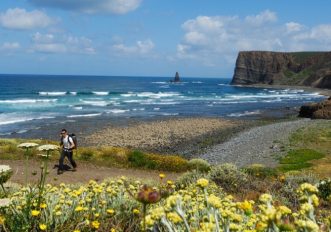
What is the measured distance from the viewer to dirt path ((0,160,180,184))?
1889cm

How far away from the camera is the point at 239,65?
19925cm

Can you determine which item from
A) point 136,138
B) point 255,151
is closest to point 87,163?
point 255,151

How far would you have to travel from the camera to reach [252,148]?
36.4m

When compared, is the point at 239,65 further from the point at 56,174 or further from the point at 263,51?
the point at 56,174

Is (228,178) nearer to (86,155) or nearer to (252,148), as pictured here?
(86,155)

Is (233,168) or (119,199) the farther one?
(233,168)

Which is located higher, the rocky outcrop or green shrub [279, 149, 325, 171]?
the rocky outcrop

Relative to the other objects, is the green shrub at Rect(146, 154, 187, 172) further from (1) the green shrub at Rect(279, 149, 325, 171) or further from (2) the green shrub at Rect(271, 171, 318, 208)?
(2) the green shrub at Rect(271, 171, 318, 208)

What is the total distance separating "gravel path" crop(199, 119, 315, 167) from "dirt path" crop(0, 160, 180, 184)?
35.6 feet

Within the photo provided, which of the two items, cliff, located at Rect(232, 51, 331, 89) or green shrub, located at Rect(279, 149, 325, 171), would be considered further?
cliff, located at Rect(232, 51, 331, 89)

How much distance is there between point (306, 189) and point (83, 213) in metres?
3.84

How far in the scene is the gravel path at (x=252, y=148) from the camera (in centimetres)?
3209

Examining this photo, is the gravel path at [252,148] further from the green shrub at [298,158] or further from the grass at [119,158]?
the grass at [119,158]

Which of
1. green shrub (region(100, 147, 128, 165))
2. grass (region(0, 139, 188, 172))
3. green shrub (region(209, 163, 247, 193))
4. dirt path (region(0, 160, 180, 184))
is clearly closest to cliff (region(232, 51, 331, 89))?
green shrub (region(100, 147, 128, 165))
